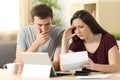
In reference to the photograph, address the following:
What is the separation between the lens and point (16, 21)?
15.0ft

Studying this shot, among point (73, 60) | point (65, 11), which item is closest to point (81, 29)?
point (73, 60)

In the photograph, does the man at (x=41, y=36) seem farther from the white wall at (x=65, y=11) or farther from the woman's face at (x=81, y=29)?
the white wall at (x=65, y=11)

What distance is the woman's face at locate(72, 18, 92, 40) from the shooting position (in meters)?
2.49

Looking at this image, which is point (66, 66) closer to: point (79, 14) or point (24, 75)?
point (24, 75)

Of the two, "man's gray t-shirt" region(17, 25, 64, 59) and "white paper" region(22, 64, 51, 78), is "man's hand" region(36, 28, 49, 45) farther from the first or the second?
"white paper" region(22, 64, 51, 78)

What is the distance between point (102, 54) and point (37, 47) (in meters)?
0.58

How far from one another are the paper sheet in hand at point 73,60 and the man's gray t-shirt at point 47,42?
2.28ft

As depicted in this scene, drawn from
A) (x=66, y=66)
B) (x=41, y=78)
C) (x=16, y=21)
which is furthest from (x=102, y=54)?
(x=16, y=21)

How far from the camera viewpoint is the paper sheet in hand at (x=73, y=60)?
2.11 meters

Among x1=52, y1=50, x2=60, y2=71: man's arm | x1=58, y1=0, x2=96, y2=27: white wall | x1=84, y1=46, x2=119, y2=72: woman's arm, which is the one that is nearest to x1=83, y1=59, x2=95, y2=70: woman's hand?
x1=84, y1=46, x2=119, y2=72: woman's arm

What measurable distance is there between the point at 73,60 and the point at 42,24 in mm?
589

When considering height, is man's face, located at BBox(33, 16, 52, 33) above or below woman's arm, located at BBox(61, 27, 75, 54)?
above

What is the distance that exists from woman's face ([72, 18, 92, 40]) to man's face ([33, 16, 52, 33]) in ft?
0.77

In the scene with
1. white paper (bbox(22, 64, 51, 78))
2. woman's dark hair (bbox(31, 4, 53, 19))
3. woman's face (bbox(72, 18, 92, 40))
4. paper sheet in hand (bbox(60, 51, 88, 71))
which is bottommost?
white paper (bbox(22, 64, 51, 78))
